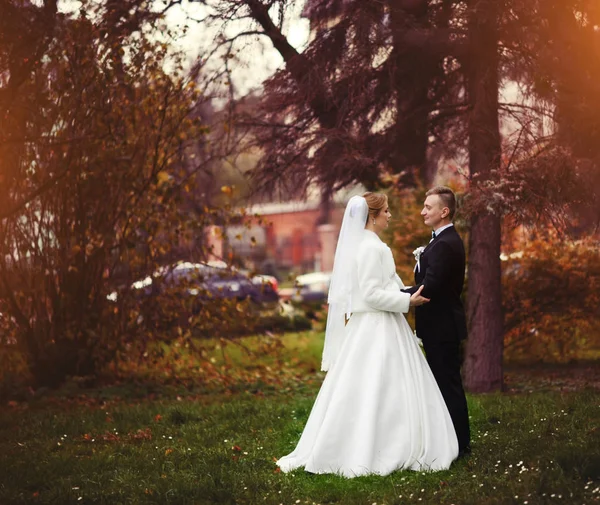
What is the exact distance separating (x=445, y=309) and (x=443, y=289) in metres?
0.17

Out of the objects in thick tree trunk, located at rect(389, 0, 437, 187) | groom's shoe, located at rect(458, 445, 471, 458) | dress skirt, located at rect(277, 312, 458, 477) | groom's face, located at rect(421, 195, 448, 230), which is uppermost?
thick tree trunk, located at rect(389, 0, 437, 187)

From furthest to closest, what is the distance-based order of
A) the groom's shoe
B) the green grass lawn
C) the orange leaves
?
1. the orange leaves
2. the groom's shoe
3. the green grass lawn

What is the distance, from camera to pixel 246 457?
6.04m

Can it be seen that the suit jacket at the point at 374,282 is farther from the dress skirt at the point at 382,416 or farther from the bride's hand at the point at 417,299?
the dress skirt at the point at 382,416

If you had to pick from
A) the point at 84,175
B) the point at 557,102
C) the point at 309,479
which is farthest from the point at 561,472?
the point at 84,175

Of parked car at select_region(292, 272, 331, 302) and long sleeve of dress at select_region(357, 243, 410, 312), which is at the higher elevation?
long sleeve of dress at select_region(357, 243, 410, 312)

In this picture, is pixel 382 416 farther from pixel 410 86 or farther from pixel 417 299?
pixel 410 86

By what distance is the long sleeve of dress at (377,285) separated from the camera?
5512mm

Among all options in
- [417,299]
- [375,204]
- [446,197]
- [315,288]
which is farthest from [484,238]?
[315,288]

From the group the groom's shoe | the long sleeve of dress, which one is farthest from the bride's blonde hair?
the groom's shoe

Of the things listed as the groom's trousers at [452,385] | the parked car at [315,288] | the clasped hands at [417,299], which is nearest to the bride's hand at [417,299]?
the clasped hands at [417,299]

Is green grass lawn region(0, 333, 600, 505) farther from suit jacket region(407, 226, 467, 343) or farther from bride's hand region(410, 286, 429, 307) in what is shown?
bride's hand region(410, 286, 429, 307)

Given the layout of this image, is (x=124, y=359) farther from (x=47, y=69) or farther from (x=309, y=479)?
(x=309, y=479)

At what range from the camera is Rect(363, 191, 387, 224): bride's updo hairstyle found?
18.8ft
